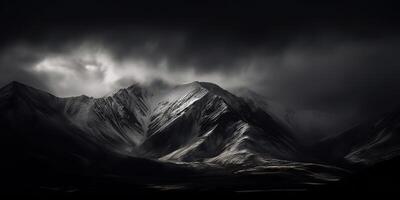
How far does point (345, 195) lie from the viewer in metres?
197

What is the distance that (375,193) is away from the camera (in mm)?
188875

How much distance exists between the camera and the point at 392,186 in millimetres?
197875

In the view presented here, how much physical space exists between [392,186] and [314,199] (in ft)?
77.9

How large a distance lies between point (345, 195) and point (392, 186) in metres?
14.7

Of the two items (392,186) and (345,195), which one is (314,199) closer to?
(345,195)

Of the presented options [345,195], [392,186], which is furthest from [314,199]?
[392,186]

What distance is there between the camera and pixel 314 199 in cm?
19962

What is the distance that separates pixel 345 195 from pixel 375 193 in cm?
1062

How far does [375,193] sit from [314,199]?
19355mm

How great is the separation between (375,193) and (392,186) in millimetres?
11784
